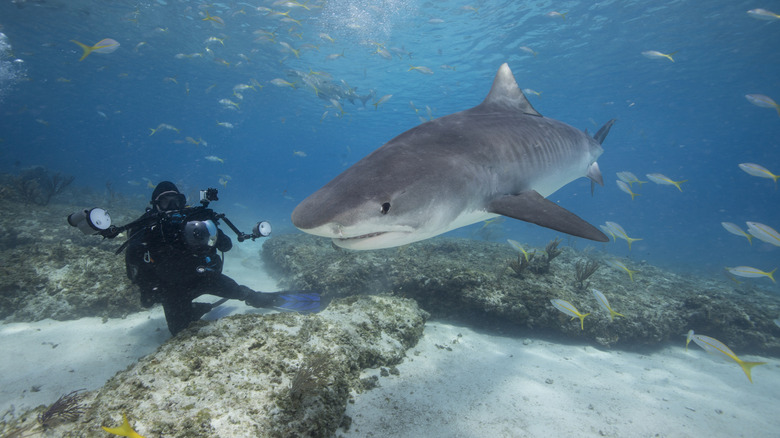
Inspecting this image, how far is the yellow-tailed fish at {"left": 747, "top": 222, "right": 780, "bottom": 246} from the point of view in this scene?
5.99 meters

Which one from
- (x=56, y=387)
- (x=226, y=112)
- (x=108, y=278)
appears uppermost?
(x=56, y=387)

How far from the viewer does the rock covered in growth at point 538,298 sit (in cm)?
527

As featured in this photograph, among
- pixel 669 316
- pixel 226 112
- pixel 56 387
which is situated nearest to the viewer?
pixel 56 387

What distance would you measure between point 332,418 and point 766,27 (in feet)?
117

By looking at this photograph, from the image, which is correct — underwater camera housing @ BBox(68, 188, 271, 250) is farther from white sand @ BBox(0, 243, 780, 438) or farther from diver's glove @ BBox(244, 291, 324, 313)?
diver's glove @ BBox(244, 291, 324, 313)

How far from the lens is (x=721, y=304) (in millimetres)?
6426

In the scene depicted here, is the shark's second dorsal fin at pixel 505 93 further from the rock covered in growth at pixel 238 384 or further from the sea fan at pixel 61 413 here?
the sea fan at pixel 61 413

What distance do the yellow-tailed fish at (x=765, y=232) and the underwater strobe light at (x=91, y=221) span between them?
11067mm

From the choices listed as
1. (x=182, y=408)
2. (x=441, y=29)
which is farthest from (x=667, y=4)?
(x=182, y=408)

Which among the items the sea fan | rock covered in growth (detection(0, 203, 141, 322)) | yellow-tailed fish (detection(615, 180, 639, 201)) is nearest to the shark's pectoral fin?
the sea fan

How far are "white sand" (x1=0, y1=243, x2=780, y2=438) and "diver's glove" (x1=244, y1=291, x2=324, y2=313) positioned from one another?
56.1 inches

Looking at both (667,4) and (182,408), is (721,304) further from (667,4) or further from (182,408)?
(667,4)

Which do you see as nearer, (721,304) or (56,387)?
(56,387)

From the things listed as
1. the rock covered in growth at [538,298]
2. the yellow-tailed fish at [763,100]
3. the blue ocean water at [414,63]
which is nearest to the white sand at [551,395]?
the rock covered in growth at [538,298]
